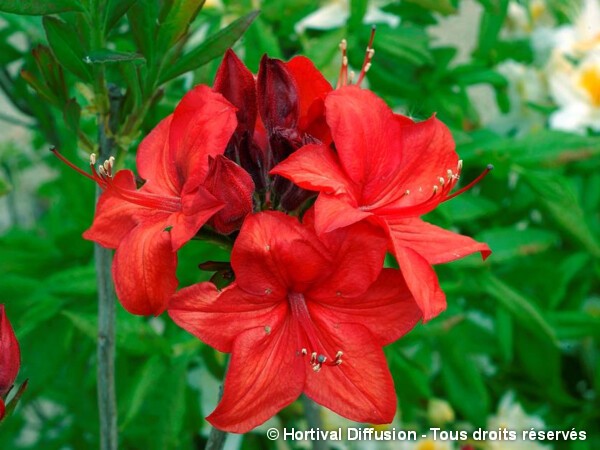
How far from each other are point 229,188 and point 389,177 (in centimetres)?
11

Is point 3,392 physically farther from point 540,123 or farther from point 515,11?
point 515,11

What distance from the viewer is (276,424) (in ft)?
3.10

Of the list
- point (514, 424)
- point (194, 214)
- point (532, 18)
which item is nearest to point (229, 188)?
point (194, 214)

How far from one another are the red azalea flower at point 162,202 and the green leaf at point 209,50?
0.04 metres

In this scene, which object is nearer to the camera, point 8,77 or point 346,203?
point 346,203

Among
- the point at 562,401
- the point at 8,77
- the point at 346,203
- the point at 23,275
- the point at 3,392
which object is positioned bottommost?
the point at 562,401

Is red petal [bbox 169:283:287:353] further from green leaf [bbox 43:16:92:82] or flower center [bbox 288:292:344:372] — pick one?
green leaf [bbox 43:16:92:82]

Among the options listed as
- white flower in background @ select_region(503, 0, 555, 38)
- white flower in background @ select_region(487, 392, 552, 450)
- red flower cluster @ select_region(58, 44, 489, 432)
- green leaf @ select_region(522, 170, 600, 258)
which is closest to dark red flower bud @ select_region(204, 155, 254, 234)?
red flower cluster @ select_region(58, 44, 489, 432)

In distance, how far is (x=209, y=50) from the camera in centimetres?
57

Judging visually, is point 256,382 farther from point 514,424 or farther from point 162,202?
point 514,424

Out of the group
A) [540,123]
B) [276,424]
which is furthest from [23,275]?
[540,123]

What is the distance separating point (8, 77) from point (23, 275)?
23 centimetres

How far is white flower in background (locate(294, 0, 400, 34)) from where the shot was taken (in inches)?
36.7

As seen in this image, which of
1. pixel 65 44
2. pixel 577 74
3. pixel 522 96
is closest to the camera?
pixel 65 44
